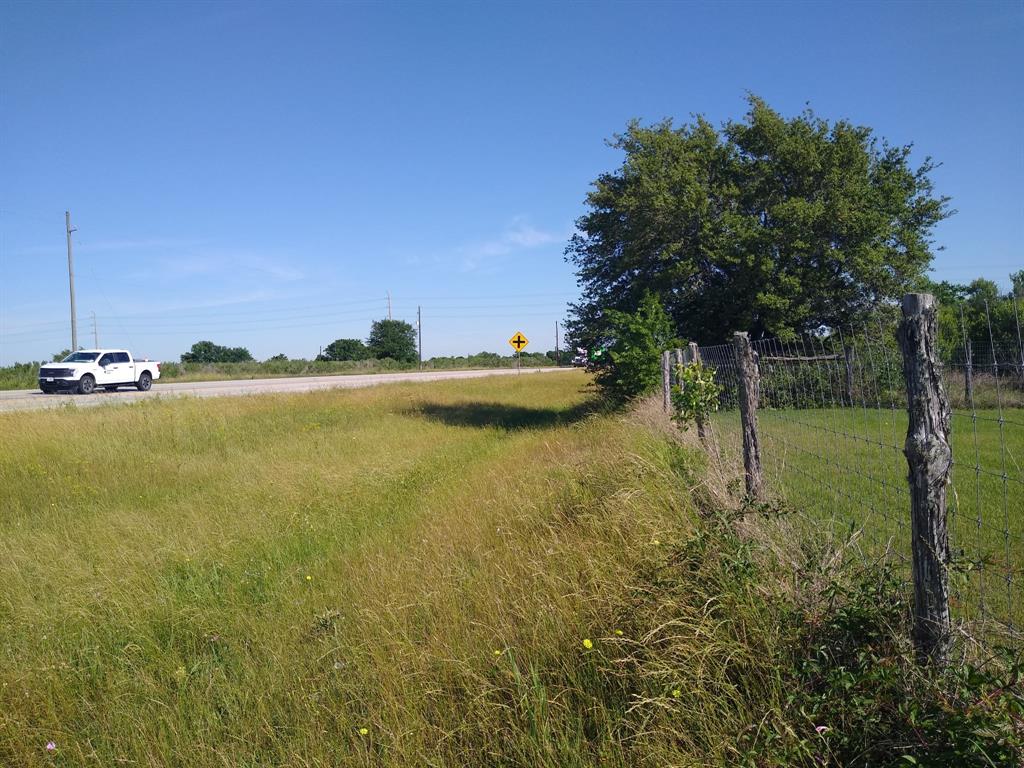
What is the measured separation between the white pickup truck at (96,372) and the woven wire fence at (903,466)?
2654cm

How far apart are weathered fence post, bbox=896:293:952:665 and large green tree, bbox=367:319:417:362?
74645 mm

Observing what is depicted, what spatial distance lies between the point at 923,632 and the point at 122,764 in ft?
11.8

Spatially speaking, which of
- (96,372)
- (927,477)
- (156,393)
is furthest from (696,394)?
(96,372)

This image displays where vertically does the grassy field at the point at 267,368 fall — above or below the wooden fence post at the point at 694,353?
above

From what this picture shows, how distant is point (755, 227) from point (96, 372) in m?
25.8

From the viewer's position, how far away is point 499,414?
18797 mm

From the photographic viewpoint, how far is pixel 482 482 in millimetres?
7895

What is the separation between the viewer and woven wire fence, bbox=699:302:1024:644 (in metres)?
2.89

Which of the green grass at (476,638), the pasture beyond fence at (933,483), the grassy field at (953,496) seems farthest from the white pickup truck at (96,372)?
the pasture beyond fence at (933,483)

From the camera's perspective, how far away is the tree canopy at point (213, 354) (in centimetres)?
7206

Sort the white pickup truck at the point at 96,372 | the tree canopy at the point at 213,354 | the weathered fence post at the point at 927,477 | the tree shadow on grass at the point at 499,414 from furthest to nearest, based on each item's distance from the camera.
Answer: the tree canopy at the point at 213,354
the white pickup truck at the point at 96,372
the tree shadow on grass at the point at 499,414
the weathered fence post at the point at 927,477

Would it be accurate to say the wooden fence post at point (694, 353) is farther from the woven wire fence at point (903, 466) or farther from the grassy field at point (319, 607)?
the grassy field at point (319, 607)

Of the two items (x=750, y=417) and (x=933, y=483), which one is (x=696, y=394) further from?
(x=933, y=483)

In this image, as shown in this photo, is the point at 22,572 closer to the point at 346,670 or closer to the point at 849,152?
the point at 346,670
